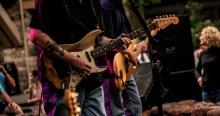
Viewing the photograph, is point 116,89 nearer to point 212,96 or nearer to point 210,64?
point 212,96

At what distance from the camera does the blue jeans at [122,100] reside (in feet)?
16.9

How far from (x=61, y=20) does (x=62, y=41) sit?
Result: 146 millimetres

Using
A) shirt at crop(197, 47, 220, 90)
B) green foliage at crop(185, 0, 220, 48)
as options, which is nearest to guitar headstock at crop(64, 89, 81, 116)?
shirt at crop(197, 47, 220, 90)

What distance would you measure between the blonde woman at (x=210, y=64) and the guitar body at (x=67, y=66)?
14.5 feet

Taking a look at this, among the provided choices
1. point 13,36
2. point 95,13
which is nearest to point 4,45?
point 13,36

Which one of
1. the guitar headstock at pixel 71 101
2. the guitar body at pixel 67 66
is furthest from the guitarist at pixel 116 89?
the guitar headstock at pixel 71 101

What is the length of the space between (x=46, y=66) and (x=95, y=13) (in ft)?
1.87

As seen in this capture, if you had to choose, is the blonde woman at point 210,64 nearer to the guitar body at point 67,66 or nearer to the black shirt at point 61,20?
the guitar body at point 67,66

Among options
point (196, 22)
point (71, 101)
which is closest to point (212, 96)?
point (196, 22)

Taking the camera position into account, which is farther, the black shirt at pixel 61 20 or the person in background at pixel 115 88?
the person in background at pixel 115 88

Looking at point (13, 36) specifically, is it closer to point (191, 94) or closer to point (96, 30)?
point (191, 94)

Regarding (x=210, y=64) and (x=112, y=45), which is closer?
(x=112, y=45)

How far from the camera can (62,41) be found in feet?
12.5

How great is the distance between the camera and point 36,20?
3762 millimetres
